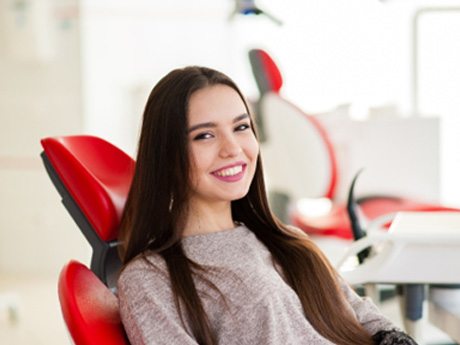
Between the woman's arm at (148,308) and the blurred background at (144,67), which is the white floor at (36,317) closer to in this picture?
the blurred background at (144,67)

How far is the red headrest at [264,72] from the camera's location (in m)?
3.40

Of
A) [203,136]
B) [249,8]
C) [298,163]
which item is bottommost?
[298,163]

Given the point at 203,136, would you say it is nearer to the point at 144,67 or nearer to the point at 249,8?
the point at 249,8

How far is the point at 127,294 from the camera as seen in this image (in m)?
1.30

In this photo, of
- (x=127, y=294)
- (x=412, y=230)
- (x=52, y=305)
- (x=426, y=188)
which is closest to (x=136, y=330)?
(x=127, y=294)

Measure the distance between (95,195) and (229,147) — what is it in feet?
0.92

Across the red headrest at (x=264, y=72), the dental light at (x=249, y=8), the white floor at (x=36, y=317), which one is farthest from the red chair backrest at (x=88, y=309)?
the red headrest at (x=264, y=72)

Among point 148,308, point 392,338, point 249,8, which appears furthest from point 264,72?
point 148,308

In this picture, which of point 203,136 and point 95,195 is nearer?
point 203,136

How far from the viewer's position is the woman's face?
1.40m

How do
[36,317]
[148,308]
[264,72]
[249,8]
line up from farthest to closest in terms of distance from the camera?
1. [36,317]
2. [264,72]
3. [249,8]
4. [148,308]

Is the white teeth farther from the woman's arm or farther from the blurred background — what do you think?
the blurred background

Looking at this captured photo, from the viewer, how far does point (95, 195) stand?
151cm

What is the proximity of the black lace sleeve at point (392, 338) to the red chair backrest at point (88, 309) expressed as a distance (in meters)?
0.45
